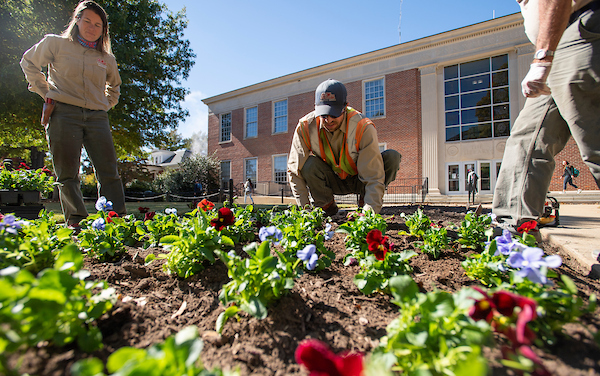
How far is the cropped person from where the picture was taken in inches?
111

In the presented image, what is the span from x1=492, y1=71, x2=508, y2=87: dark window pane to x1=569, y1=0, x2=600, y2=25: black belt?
16.0 meters

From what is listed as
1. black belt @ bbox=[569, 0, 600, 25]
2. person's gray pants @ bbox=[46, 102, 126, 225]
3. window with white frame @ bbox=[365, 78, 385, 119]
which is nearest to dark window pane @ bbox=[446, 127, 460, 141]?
window with white frame @ bbox=[365, 78, 385, 119]

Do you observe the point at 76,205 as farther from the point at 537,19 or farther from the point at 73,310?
the point at 537,19

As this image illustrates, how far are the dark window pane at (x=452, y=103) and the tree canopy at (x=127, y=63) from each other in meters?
13.4

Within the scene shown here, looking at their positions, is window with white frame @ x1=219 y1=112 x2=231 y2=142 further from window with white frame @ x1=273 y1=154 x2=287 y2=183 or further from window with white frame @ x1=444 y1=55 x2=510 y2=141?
window with white frame @ x1=444 y1=55 x2=510 y2=141

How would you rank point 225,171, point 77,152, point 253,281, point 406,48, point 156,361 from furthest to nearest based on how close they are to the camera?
point 225,171 → point 406,48 → point 77,152 → point 253,281 → point 156,361

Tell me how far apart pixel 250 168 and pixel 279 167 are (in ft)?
8.69

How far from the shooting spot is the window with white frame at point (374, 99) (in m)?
17.5

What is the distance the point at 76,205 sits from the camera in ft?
9.18

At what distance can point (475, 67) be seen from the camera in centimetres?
1523

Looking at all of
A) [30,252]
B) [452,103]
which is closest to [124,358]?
[30,252]

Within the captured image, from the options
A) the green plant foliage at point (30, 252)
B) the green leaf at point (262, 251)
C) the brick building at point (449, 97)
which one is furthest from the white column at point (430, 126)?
the green plant foliage at point (30, 252)

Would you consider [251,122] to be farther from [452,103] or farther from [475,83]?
[475,83]

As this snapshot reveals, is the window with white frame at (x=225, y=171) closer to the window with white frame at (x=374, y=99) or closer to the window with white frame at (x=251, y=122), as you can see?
the window with white frame at (x=251, y=122)
